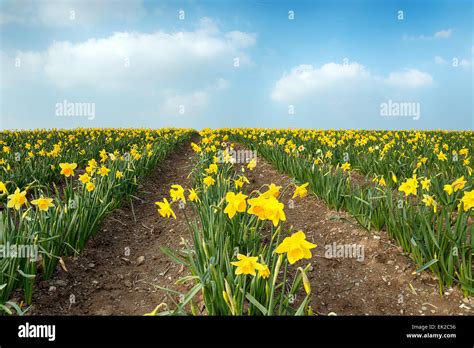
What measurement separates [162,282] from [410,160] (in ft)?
18.3

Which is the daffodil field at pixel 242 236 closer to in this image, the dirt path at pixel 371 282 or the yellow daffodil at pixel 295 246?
the yellow daffodil at pixel 295 246

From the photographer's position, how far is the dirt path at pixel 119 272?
10.4 ft

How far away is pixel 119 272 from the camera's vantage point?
3893mm

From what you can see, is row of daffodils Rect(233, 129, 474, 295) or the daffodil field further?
row of daffodils Rect(233, 129, 474, 295)

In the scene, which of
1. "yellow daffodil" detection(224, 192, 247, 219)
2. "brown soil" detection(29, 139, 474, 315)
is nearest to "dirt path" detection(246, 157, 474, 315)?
"brown soil" detection(29, 139, 474, 315)

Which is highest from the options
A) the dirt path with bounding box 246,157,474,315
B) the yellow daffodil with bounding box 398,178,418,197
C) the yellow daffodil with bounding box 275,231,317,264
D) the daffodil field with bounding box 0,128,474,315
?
the yellow daffodil with bounding box 398,178,418,197

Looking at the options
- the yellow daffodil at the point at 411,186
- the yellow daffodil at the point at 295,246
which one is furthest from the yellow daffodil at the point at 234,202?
the yellow daffodil at the point at 411,186

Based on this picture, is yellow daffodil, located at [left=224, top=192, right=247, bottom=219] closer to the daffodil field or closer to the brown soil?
the daffodil field

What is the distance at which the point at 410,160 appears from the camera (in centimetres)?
725

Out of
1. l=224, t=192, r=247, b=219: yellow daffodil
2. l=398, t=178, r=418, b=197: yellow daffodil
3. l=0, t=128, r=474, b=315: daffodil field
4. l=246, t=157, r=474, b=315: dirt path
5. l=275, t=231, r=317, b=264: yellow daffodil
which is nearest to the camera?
l=275, t=231, r=317, b=264: yellow daffodil

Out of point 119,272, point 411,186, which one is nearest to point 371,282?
point 411,186

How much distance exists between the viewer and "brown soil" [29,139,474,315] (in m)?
3.14

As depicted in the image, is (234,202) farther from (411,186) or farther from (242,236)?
(411,186)
